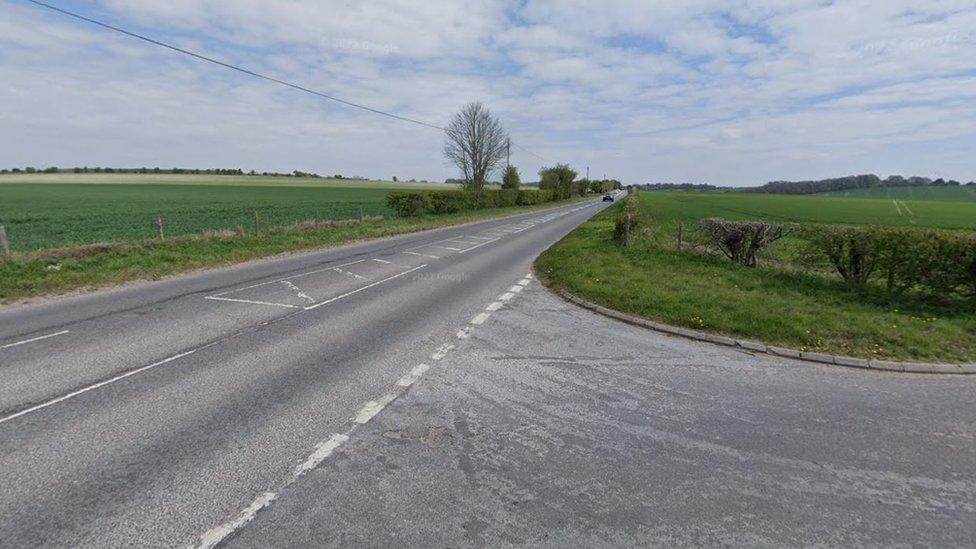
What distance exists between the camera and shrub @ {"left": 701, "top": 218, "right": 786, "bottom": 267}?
33.6 ft

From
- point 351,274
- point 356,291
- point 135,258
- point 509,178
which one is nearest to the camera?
point 356,291

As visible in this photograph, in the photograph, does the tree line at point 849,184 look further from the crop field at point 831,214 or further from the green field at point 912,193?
the crop field at point 831,214

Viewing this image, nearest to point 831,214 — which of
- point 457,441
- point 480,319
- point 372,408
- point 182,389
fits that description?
point 480,319

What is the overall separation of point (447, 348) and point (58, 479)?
3.80 meters

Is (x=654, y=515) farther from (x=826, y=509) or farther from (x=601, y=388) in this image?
(x=601, y=388)

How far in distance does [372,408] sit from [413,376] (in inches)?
32.5

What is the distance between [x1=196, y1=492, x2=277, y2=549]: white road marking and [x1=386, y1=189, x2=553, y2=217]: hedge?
2629cm

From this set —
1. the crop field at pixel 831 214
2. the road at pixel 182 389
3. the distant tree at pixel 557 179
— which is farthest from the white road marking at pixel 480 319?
the distant tree at pixel 557 179

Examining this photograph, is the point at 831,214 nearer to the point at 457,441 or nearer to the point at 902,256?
the point at 902,256

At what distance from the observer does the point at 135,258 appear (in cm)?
1180

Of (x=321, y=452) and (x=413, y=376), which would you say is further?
(x=413, y=376)

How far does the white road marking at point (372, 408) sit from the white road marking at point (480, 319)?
2762 millimetres

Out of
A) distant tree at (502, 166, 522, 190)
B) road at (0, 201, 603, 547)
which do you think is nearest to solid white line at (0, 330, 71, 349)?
road at (0, 201, 603, 547)

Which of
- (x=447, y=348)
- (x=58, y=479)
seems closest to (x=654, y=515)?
(x=447, y=348)
